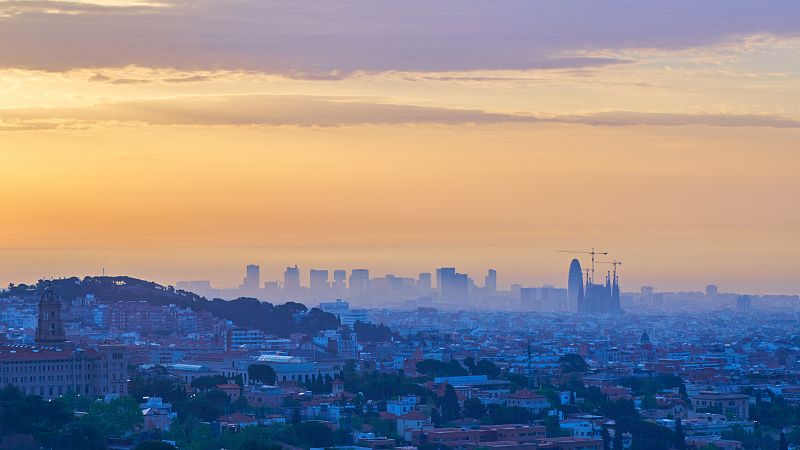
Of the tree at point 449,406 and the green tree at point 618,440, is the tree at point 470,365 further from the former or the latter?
the green tree at point 618,440

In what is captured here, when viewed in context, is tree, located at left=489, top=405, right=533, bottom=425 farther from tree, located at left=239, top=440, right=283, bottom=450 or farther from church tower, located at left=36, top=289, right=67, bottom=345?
tree, located at left=239, top=440, right=283, bottom=450

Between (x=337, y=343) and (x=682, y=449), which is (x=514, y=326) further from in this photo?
(x=682, y=449)

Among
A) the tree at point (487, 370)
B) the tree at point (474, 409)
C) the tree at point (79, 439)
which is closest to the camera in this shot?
the tree at point (79, 439)

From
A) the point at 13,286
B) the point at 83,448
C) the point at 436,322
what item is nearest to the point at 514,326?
the point at 436,322

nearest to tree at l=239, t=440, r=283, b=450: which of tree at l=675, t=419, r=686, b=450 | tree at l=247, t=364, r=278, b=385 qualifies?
tree at l=675, t=419, r=686, b=450

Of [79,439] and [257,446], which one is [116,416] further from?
[257,446]

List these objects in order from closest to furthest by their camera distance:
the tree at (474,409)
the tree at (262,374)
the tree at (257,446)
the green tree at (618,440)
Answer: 1. the tree at (257,446)
2. the green tree at (618,440)
3. the tree at (474,409)
4. the tree at (262,374)

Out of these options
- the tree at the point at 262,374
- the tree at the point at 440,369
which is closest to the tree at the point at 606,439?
the tree at the point at 262,374

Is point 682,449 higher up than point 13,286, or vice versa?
point 13,286
